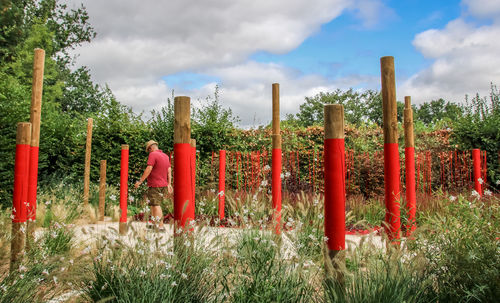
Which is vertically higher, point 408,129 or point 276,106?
point 276,106

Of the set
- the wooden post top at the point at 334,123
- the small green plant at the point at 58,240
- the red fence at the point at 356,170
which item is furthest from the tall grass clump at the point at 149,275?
the red fence at the point at 356,170

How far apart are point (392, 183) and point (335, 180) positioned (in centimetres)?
117

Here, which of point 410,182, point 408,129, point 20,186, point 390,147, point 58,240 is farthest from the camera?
point 408,129

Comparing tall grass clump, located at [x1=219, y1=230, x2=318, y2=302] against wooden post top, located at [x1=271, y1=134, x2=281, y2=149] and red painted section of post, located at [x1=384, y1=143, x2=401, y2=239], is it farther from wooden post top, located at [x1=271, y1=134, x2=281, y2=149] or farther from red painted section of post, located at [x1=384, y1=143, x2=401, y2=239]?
wooden post top, located at [x1=271, y1=134, x2=281, y2=149]

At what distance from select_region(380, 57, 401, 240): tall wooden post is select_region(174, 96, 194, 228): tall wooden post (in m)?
1.80

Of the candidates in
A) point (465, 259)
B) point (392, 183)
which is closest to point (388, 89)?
point (392, 183)

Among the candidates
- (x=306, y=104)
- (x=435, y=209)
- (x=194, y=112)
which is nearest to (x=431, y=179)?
(x=435, y=209)

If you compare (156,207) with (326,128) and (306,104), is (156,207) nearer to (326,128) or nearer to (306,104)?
(326,128)

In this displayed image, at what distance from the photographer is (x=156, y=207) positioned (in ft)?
25.6

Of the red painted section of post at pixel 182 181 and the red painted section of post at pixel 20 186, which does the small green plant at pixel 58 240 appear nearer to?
the red painted section of post at pixel 20 186

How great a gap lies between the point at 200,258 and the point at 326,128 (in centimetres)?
129

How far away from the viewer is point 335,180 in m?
2.75

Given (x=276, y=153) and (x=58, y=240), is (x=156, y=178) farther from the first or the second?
(x=58, y=240)

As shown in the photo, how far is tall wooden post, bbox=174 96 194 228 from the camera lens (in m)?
3.40
